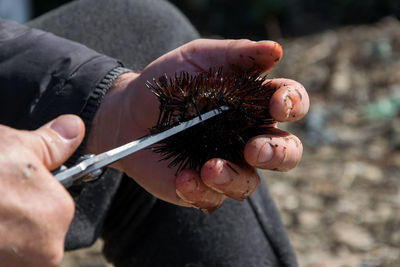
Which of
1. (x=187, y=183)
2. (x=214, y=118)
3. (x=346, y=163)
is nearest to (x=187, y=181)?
(x=187, y=183)

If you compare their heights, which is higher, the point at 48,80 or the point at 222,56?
the point at 222,56

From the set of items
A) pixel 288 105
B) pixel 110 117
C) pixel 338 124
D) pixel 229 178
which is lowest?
pixel 338 124

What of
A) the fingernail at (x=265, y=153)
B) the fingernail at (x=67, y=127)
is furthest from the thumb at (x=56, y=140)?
the fingernail at (x=265, y=153)

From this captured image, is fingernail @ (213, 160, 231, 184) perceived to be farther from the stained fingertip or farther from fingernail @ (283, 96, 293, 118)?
fingernail @ (283, 96, 293, 118)

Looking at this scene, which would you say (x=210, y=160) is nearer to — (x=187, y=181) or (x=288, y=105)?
(x=187, y=181)

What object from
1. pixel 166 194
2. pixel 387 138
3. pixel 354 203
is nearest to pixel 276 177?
pixel 354 203

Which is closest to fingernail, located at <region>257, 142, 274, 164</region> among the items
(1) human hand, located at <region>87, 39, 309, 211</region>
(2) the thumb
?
(1) human hand, located at <region>87, 39, 309, 211</region>

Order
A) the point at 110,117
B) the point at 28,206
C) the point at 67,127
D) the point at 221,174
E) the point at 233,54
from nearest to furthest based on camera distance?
the point at 28,206 < the point at 67,127 < the point at 221,174 < the point at 233,54 < the point at 110,117

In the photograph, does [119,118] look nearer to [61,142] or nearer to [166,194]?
[166,194]
